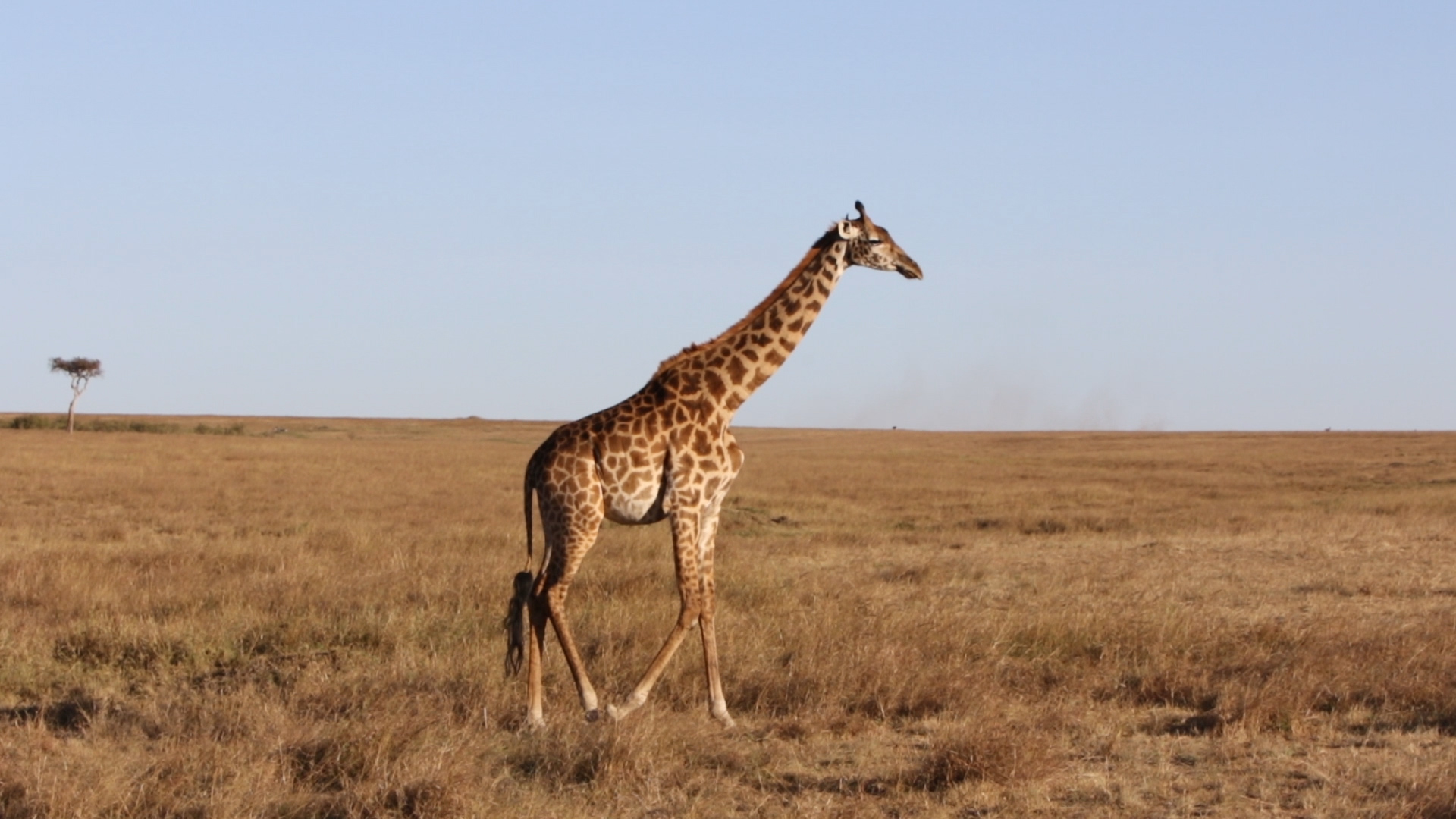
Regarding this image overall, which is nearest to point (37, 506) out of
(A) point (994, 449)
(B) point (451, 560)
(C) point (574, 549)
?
(B) point (451, 560)

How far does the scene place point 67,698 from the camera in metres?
8.36

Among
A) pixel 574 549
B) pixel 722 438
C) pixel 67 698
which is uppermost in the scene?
pixel 722 438

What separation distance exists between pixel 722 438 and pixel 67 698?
440 centimetres

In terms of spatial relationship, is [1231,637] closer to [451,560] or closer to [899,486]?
[451,560]

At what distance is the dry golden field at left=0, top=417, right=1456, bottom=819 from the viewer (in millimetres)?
6234

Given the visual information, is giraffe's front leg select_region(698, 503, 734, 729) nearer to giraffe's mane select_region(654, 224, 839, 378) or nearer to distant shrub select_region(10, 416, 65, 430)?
giraffe's mane select_region(654, 224, 839, 378)

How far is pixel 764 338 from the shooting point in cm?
865

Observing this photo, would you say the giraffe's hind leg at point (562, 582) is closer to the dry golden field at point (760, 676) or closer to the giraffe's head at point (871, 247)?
the dry golden field at point (760, 676)

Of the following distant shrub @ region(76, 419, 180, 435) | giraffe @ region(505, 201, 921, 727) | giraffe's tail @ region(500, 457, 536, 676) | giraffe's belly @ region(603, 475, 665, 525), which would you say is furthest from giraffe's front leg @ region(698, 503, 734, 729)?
distant shrub @ region(76, 419, 180, 435)

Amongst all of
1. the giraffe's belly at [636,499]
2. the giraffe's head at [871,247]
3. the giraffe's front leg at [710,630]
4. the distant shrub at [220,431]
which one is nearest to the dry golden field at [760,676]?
the giraffe's front leg at [710,630]

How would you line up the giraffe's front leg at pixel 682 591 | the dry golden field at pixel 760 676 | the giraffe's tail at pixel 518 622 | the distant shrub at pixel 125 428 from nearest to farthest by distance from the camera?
the dry golden field at pixel 760 676 → the giraffe's front leg at pixel 682 591 → the giraffe's tail at pixel 518 622 → the distant shrub at pixel 125 428

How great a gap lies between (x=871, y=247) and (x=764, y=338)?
92 centimetres

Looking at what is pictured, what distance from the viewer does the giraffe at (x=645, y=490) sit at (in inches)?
310

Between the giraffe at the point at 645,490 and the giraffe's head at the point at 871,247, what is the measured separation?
38.4 inches
